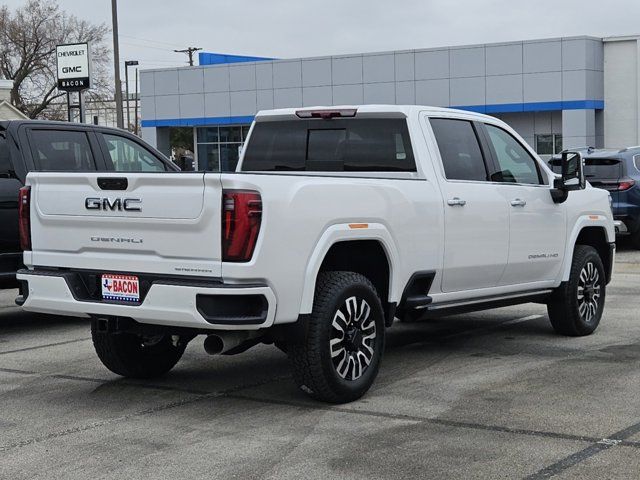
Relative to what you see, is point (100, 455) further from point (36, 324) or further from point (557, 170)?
point (557, 170)

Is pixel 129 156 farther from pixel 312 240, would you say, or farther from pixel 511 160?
pixel 312 240

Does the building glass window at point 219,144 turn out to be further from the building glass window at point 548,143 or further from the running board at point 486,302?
the running board at point 486,302

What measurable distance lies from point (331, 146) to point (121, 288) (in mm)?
2384

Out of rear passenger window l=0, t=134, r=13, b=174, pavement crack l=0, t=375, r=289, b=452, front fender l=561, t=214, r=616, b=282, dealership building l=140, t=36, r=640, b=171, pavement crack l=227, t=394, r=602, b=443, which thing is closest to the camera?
pavement crack l=227, t=394, r=602, b=443

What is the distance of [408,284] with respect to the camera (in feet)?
23.7

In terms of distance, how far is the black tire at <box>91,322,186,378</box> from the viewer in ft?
24.3

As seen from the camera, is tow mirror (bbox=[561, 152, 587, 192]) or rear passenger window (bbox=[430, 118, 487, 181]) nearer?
rear passenger window (bbox=[430, 118, 487, 181])

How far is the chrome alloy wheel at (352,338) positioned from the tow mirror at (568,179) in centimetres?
278

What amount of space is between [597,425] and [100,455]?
2832mm

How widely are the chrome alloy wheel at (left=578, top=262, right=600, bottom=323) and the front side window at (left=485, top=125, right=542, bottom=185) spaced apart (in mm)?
1058

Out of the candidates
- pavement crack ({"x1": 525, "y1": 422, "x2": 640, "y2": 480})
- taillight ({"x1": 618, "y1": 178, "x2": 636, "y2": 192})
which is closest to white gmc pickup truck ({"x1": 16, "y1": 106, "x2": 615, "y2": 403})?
pavement crack ({"x1": 525, "y1": 422, "x2": 640, "y2": 480})

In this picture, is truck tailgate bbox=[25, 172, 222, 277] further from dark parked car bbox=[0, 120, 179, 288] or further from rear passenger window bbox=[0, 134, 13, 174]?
rear passenger window bbox=[0, 134, 13, 174]

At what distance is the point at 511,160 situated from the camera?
862cm

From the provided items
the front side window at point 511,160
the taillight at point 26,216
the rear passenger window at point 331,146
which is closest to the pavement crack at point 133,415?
the taillight at point 26,216
